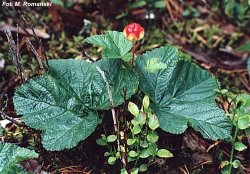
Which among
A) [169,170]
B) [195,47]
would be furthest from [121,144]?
[195,47]

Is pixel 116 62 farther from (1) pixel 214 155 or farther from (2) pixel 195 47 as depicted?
(2) pixel 195 47

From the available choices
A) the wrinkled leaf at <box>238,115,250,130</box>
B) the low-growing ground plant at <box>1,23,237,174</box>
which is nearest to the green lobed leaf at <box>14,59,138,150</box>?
the low-growing ground plant at <box>1,23,237,174</box>

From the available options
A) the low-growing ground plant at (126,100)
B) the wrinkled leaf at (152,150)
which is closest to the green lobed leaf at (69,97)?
the low-growing ground plant at (126,100)

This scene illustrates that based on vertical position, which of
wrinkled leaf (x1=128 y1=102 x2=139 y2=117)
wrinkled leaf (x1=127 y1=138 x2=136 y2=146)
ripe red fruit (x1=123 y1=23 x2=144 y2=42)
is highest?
ripe red fruit (x1=123 y1=23 x2=144 y2=42)

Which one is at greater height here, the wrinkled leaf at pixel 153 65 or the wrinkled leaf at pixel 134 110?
the wrinkled leaf at pixel 153 65

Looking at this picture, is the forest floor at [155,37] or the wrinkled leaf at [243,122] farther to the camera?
the forest floor at [155,37]

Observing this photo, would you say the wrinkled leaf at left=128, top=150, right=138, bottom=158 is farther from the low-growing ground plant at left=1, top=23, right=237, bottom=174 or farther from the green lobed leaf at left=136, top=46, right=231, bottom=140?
the green lobed leaf at left=136, top=46, right=231, bottom=140

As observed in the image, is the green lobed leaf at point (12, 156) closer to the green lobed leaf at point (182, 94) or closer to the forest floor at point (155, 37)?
the forest floor at point (155, 37)
